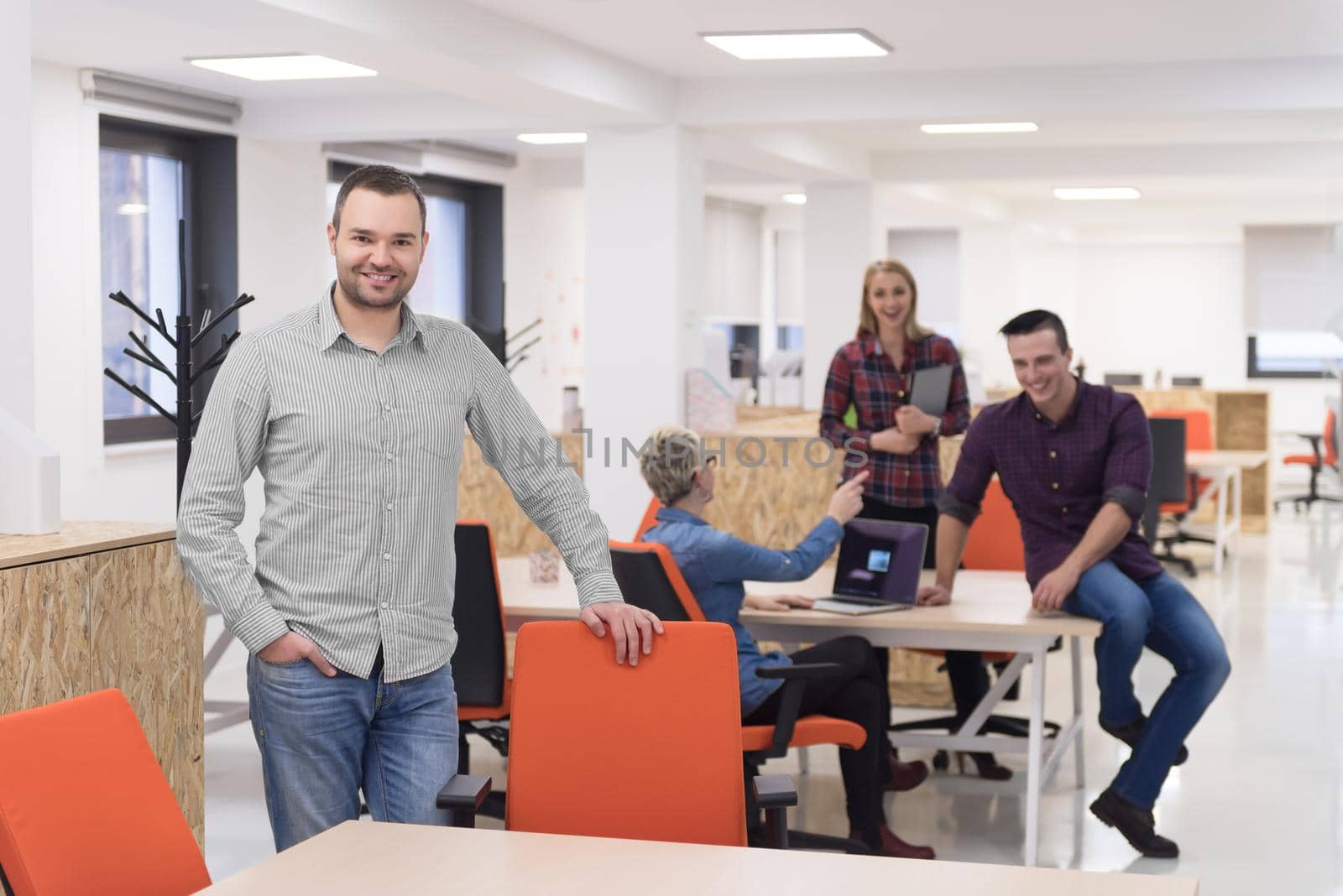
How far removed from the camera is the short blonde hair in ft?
12.2

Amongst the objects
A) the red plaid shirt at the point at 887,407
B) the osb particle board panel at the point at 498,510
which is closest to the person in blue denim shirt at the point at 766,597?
the red plaid shirt at the point at 887,407

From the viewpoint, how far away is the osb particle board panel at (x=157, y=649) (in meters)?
2.97

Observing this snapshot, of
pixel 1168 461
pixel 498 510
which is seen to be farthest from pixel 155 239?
pixel 1168 461

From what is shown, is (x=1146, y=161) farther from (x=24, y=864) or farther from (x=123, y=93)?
(x=24, y=864)

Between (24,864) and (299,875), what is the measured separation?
0.32 metres

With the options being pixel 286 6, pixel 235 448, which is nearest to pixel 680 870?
pixel 235 448

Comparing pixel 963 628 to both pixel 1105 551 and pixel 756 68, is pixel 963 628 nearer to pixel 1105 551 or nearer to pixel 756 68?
Result: pixel 1105 551

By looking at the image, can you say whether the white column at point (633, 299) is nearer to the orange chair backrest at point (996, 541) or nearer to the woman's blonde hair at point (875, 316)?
the woman's blonde hair at point (875, 316)

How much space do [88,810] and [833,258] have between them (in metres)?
7.80

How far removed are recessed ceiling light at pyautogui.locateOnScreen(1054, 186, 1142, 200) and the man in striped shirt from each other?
986 cm

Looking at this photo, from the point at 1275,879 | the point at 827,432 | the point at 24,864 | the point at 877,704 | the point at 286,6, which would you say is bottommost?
the point at 1275,879

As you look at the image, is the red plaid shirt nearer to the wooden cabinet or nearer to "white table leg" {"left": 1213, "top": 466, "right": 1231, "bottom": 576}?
the wooden cabinet

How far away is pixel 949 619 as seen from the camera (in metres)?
3.81

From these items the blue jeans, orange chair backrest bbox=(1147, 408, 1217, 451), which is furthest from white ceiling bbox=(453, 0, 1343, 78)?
orange chair backrest bbox=(1147, 408, 1217, 451)
